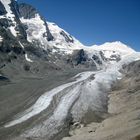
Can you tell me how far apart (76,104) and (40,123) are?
33.7 metres

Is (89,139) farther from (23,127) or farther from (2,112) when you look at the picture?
(2,112)

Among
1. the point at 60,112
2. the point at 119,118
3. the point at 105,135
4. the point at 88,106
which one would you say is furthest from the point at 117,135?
the point at 88,106

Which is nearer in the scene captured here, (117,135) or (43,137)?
(117,135)

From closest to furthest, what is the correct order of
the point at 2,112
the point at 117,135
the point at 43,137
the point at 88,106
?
the point at 117,135 → the point at 43,137 → the point at 2,112 → the point at 88,106

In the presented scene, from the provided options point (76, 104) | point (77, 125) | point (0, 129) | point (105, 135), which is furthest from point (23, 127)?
point (76, 104)

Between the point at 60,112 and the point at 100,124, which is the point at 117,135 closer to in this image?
the point at 100,124

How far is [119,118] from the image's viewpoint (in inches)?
4161

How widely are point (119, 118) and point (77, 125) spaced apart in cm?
1170

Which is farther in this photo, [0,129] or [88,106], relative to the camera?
[88,106]

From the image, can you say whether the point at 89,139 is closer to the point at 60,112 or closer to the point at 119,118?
the point at 119,118

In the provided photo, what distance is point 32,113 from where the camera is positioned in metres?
114

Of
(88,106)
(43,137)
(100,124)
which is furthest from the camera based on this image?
(88,106)

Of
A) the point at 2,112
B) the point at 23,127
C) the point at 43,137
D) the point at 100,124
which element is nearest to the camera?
the point at 43,137

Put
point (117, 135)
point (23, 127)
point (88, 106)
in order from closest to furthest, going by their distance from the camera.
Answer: point (117, 135)
point (23, 127)
point (88, 106)
